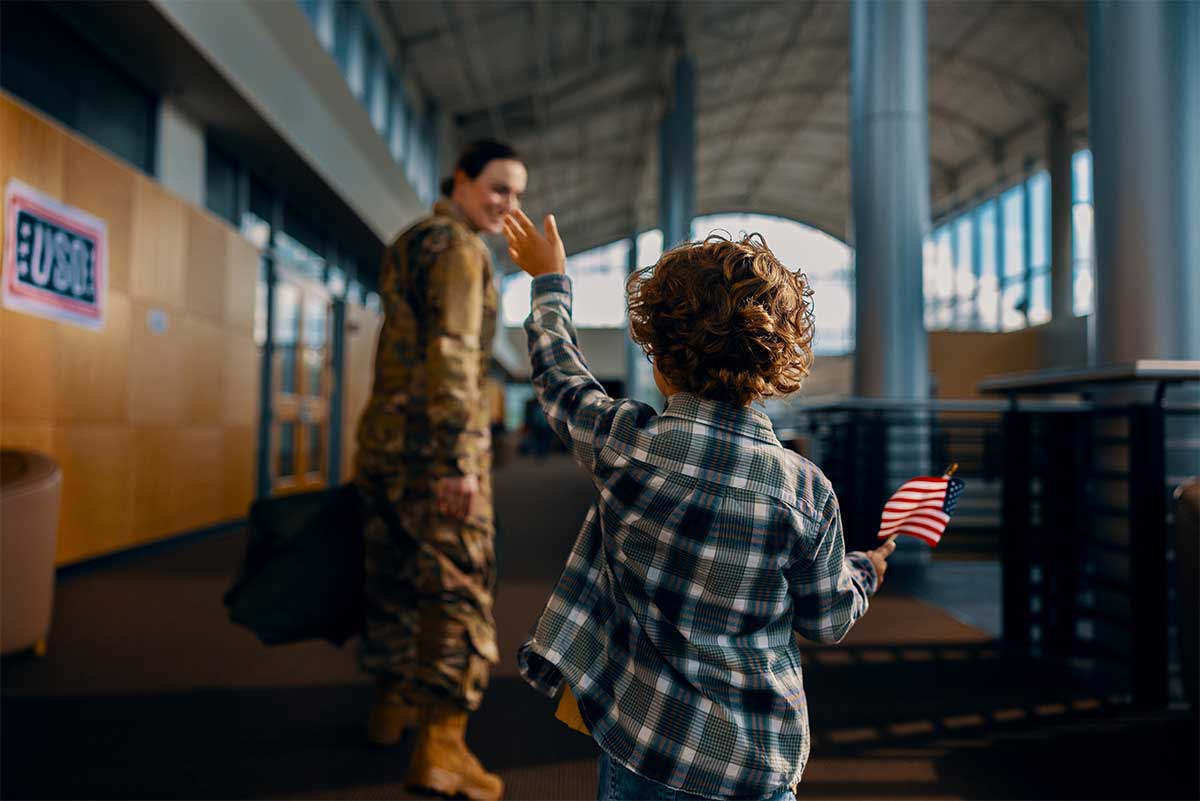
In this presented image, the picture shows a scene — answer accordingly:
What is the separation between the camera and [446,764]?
6.21 feet

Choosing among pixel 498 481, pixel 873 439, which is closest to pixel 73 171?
pixel 873 439

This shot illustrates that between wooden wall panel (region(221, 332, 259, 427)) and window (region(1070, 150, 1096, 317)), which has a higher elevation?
window (region(1070, 150, 1096, 317))

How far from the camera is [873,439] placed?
5379 millimetres

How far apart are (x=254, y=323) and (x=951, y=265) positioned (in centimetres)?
2201

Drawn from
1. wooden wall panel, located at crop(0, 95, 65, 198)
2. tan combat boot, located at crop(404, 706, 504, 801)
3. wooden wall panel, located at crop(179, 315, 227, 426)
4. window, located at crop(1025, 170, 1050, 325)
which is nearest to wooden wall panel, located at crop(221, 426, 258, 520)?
wooden wall panel, located at crop(179, 315, 227, 426)

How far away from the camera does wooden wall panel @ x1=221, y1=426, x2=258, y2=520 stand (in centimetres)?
706

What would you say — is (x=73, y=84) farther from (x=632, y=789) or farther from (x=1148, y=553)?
(x=1148, y=553)

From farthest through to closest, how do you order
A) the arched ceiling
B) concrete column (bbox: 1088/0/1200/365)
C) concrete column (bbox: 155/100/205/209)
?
1. the arched ceiling
2. concrete column (bbox: 155/100/205/209)
3. concrete column (bbox: 1088/0/1200/365)

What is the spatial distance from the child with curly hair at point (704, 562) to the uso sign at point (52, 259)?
4.33 m

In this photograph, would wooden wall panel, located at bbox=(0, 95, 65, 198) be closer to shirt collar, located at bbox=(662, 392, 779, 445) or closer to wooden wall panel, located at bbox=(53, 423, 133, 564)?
wooden wall panel, located at bbox=(53, 423, 133, 564)

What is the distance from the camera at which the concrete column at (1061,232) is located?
17.4 m

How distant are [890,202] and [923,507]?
584 cm

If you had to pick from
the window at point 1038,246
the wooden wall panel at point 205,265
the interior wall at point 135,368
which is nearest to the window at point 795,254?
the window at point 1038,246

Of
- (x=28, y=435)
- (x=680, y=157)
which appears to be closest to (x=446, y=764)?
(x=28, y=435)
